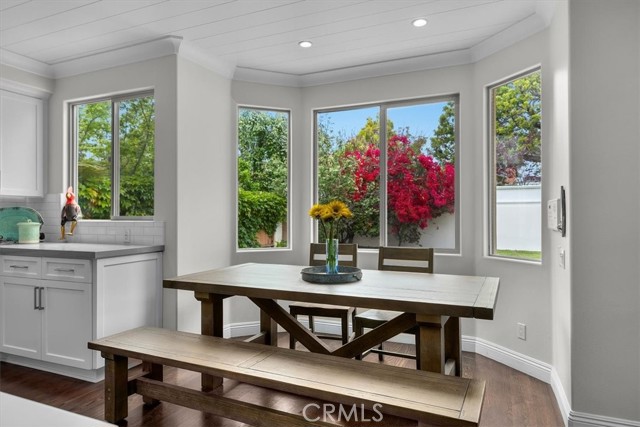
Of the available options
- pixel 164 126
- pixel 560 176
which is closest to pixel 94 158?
pixel 164 126

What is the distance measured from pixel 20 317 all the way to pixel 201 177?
179cm

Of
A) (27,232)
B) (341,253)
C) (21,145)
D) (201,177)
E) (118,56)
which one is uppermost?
(118,56)

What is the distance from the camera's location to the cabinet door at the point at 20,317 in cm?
315

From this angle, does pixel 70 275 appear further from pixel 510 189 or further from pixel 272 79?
pixel 510 189

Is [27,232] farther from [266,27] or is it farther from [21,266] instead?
A: [266,27]

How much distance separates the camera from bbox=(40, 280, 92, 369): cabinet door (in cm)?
295

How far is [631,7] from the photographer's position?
2141 millimetres

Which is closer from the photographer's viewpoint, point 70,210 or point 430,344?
point 430,344

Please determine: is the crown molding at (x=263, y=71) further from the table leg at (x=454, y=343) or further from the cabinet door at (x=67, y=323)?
the table leg at (x=454, y=343)

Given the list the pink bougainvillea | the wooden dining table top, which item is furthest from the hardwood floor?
the pink bougainvillea

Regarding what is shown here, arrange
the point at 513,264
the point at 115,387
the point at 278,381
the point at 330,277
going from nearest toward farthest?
the point at 278,381, the point at 115,387, the point at 330,277, the point at 513,264

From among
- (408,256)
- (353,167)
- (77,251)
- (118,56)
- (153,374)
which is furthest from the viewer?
(353,167)

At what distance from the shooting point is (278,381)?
1.84 meters

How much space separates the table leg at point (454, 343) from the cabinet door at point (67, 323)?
8.13ft
